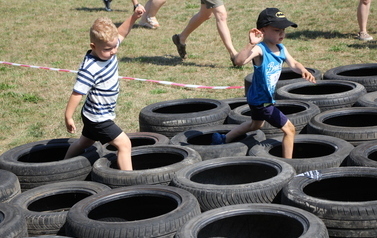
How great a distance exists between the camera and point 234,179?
585 centimetres

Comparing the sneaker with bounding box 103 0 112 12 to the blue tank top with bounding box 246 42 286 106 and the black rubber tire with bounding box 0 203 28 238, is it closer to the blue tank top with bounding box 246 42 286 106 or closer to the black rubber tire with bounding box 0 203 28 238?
the blue tank top with bounding box 246 42 286 106

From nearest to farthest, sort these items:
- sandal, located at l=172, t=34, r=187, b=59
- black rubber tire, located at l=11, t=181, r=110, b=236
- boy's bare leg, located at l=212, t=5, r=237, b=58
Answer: black rubber tire, located at l=11, t=181, r=110, b=236
boy's bare leg, located at l=212, t=5, r=237, b=58
sandal, located at l=172, t=34, r=187, b=59

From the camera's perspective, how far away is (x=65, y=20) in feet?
65.8

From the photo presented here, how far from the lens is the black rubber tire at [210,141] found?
627 centimetres

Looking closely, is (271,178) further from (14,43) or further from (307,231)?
(14,43)

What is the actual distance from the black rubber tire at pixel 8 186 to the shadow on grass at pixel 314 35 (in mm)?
10368

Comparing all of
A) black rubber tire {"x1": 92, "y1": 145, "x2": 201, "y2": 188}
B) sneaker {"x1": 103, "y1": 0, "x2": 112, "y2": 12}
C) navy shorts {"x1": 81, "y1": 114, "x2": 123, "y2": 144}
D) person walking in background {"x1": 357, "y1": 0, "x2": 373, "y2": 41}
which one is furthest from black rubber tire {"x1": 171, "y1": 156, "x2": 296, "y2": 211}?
sneaker {"x1": 103, "y1": 0, "x2": 112, "y2": 12}

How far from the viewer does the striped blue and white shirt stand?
587cm

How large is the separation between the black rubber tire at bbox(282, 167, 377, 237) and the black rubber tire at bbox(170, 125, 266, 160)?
128cm

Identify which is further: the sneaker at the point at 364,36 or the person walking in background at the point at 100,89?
the sneaker at the point at 364,36

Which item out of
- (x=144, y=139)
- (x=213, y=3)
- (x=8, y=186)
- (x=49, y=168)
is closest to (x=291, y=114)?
(x=144, y=139)

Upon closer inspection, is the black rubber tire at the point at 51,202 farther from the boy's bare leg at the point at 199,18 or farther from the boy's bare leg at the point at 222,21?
the boy's bare leg at the point at 199,18

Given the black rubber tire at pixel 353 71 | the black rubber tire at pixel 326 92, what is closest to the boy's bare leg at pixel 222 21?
the black rubber tire at pixel 353 71

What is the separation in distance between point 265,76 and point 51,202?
2481mm
